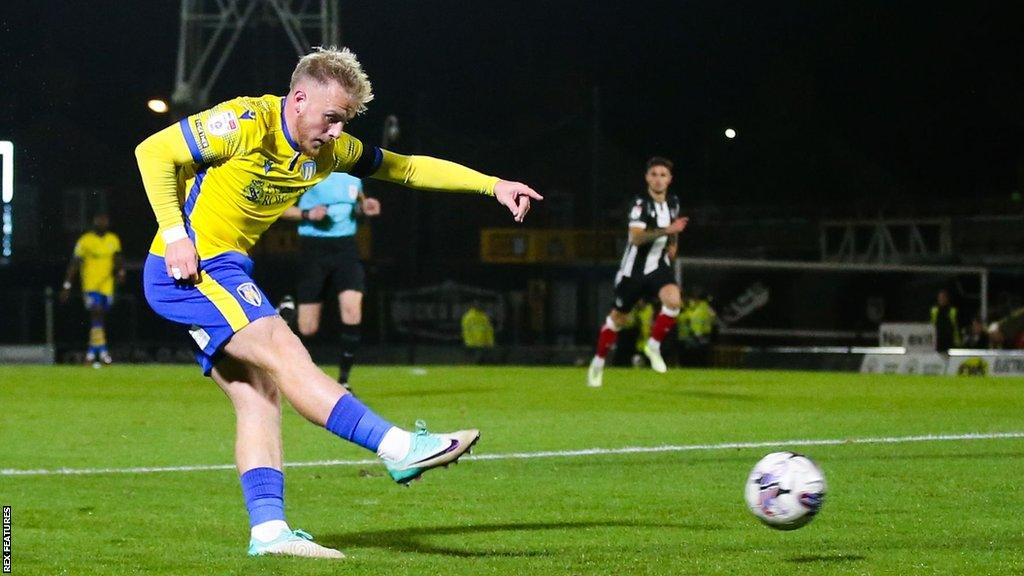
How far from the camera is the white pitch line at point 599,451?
7844mm

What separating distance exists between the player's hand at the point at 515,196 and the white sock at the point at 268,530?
1360 millimetres

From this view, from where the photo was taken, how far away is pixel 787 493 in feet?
17.2

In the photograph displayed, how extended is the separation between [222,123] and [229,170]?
199mm

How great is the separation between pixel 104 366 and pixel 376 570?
17924 mm

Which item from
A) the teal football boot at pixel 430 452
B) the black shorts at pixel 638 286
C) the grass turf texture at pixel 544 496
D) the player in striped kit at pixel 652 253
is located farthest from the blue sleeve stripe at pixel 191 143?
the black shorts at pixel 638 286

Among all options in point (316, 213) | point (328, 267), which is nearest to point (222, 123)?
point (316, 213)

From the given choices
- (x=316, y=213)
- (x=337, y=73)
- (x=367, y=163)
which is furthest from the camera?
(x=316, y=213)

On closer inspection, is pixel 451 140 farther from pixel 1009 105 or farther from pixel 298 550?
pixel 298 550

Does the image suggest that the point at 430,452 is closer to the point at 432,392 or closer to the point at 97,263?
the point at 432,392

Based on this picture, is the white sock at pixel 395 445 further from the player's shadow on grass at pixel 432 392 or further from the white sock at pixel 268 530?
the player's shadow on grass at pixel 432 392

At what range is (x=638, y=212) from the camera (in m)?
15.7

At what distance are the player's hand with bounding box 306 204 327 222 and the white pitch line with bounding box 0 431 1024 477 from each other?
234 inches

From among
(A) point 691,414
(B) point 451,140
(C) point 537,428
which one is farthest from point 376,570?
(B) point 451,140

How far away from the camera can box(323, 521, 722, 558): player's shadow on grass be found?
203 inches
